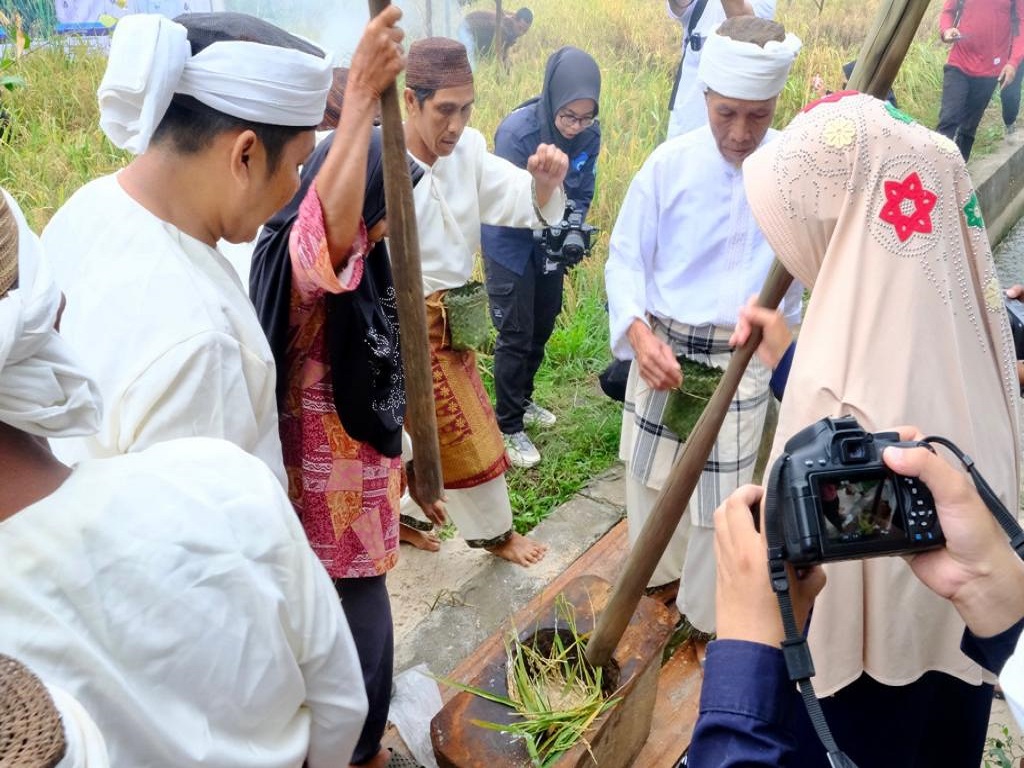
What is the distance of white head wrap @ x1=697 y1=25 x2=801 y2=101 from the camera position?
234 centimetres

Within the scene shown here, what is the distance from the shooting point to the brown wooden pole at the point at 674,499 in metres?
1.71

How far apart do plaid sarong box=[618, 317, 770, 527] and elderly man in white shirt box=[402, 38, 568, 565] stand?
0.57 metres

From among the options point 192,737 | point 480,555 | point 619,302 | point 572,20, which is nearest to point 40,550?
point 192,737

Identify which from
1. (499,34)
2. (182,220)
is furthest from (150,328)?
(499,34)

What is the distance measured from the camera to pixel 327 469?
1.96m

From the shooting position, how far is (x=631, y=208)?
101 inches

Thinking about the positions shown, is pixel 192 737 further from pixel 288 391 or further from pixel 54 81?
pixel 54 81

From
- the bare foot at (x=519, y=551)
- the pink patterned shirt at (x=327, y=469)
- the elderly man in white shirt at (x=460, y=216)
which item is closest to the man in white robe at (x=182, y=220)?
the pink patterned shirt at (x=327, y=469)

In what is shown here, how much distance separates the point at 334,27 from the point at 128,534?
5.62 metres

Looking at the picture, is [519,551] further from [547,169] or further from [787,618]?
[787,618]

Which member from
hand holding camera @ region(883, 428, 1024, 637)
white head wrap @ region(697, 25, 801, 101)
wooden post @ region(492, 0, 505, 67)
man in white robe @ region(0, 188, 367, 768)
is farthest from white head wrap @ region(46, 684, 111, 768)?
wooden post @ region(492, 0, 505, 67)

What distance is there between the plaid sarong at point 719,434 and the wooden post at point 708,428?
2.13 feet

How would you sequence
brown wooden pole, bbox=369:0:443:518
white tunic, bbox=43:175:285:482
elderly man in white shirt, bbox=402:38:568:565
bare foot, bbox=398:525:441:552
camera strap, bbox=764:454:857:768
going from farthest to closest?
1. bare foot, bbox=398:525:441:552
2. elderly man in white shirt, bbox=402:38:568:565
3. brown wooden pole, bbox=369:0:443:518
4. white tunic, bbox=43:175:285:482
5. camera strap, bbox=764:454:857:768

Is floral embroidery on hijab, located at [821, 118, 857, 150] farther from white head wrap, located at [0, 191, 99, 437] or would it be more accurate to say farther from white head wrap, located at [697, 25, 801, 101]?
white head wrap, located at [0, 191, 99, 437]
